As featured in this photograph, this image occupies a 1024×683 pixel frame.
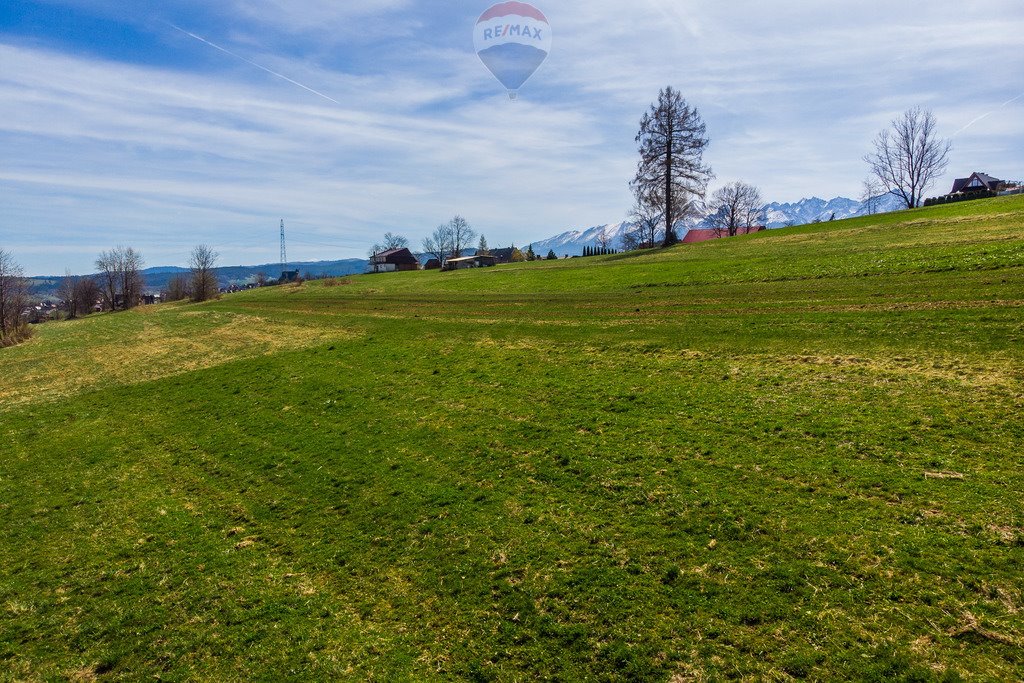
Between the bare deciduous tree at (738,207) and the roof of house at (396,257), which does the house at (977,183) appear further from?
the roof of house at (396,257)

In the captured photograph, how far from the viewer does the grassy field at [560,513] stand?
240 inches

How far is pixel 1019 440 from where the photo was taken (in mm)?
8898

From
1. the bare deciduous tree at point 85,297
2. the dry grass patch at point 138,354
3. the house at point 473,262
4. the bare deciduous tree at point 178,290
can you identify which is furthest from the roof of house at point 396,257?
the dry grass patch at point 138,354

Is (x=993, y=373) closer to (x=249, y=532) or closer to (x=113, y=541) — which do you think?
(x=249, y=532)

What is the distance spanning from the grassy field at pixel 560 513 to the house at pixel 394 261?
148095mm

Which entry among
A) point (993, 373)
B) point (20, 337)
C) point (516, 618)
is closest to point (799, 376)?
point (993, 373)

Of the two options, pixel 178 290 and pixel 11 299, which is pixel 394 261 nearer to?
pixel 178 290

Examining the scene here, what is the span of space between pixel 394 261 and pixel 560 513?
6518 inches

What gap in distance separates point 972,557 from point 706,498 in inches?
132

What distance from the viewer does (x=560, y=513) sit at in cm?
891

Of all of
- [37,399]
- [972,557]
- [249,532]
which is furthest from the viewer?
[37,399]

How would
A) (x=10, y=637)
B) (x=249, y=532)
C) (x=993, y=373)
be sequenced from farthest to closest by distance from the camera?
(x=993, y=373)
(x=249, y=532)
(x=10, y=637)

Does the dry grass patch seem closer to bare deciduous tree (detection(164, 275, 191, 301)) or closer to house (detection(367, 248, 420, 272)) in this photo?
bare deciduous tree (detection(164, 275, 191, 301))

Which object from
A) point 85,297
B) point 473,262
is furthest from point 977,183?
point 85,297
